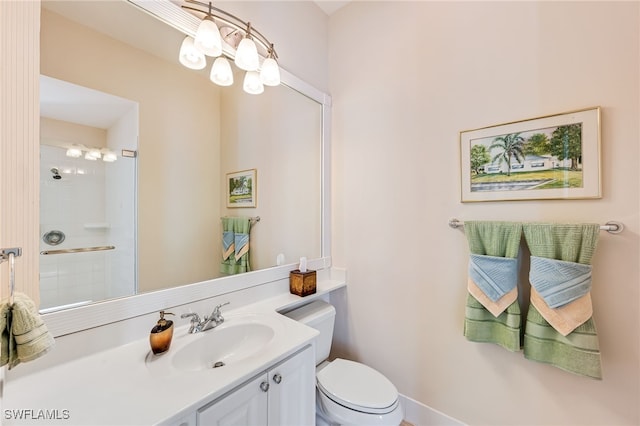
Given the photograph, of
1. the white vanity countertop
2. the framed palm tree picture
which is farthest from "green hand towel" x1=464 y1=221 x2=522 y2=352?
the white vanity countertop

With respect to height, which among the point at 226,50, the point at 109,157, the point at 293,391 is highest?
the point at 226,50

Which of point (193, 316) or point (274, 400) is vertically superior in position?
point (193, 316)

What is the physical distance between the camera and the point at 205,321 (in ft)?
3.58

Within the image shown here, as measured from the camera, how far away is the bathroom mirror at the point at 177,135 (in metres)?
0.93

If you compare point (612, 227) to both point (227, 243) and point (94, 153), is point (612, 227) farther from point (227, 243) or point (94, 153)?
point (94, 153)

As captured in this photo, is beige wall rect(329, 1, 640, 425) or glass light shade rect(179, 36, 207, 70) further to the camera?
glass light shade rect(179, 36, 207, 70)

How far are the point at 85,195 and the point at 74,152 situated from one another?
16cm

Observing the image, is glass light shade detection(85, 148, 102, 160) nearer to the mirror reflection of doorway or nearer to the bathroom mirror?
the mirror reflection of doorway

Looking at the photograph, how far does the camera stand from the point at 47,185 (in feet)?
2.73

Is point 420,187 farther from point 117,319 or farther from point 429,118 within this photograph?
point 117,319

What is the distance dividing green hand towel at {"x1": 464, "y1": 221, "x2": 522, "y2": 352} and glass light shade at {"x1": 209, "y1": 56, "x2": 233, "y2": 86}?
1465 mm

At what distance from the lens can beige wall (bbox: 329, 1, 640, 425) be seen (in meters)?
1.00

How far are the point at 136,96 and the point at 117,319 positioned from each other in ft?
2.96

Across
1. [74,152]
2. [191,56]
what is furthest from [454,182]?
[74,152]
